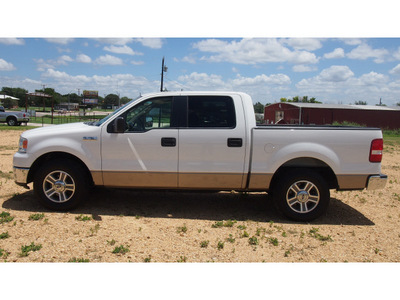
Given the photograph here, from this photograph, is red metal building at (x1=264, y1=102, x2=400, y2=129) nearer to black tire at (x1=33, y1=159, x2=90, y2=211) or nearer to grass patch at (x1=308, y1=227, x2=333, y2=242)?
grass patch at (x1=308, y1=227, x2=333, y2=242)

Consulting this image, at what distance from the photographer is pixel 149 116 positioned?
16.7ft

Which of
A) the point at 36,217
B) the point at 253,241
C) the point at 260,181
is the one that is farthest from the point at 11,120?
the point at 253,241

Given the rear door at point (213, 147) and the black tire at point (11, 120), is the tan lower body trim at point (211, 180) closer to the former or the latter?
the rear door at point (213, 147)

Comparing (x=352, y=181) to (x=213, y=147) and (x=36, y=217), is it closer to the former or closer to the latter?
(x=213, y=147)

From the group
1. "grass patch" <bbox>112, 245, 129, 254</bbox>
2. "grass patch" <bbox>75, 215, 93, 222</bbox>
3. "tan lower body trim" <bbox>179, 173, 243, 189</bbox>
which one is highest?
"tan lower body trim" <bbox>179, 173, 243, 189</bbox>

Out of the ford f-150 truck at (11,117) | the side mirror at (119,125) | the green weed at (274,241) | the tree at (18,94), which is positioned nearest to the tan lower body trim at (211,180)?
the green weed at (274,241)

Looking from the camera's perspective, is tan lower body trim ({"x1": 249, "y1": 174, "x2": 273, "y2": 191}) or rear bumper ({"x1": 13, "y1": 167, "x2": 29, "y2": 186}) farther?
rear bumper ({"x1": 13, "y1": 167, "x2": 29, "y2": 186})

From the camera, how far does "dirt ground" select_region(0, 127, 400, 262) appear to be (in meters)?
3.86

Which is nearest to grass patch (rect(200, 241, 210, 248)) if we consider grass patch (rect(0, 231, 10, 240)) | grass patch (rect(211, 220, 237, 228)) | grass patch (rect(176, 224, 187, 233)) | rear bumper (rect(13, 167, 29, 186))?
grass patch (rect(176, 224, 187, 233))

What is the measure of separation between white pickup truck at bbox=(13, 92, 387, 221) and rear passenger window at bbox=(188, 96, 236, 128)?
0.05ft

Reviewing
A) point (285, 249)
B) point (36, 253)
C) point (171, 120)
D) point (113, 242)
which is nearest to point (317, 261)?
point (285, 249)

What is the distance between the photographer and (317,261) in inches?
150

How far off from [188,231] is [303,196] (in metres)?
1.83

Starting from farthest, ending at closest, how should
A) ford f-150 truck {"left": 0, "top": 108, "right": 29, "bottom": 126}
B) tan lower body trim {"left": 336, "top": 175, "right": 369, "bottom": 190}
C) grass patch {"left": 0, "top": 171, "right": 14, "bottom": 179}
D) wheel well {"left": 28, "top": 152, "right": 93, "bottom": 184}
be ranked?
ford f-150 truck {"left": 0, "top": 108, "right": 29, "bottom": 126}
grass patch {"left": 0, "top": 171, "right": 14, "bottom": 179}
wheel well {"left": 28, "top": 152, "right": 93, "bottom": 184}
tan lower body trim {"left": 336, "top": 175, "right": 369, "bottom": 190}
